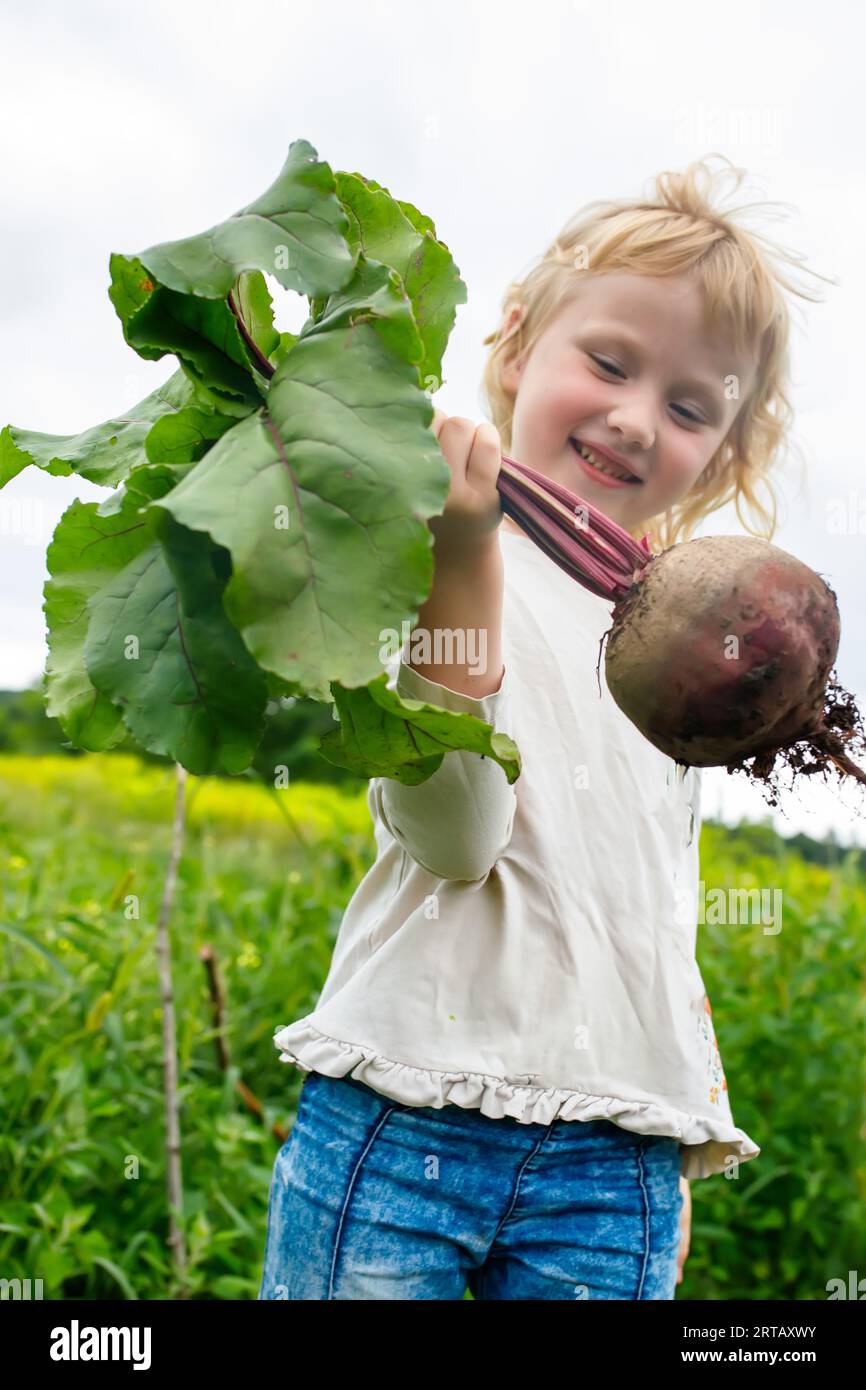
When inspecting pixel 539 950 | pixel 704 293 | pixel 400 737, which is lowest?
pixel 539 950

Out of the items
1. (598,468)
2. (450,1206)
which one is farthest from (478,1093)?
(598,468)

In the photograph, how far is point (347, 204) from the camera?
1402 mm

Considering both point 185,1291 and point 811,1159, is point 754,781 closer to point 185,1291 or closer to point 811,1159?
point 185,1291

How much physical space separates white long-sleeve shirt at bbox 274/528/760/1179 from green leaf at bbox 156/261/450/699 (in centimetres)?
35

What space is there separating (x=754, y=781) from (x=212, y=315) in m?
0.91

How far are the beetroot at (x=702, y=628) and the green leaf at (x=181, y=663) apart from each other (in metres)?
0.39

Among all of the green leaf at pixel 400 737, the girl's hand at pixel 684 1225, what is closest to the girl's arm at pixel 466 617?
the green leaf at pixel 400 737

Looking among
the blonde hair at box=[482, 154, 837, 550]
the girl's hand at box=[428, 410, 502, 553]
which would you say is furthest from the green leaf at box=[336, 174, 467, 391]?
the blonde hair at box=[482, 154, 837, 550]

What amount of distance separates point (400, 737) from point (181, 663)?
0.77 ft

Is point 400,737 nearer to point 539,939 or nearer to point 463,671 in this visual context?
point 463,671

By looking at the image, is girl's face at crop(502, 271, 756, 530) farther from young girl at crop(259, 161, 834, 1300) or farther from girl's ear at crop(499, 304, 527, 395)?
girl's ear at crop(499, 304, 527, 395)

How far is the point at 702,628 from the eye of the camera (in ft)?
4.53

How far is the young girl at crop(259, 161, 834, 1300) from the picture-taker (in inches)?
60.8
